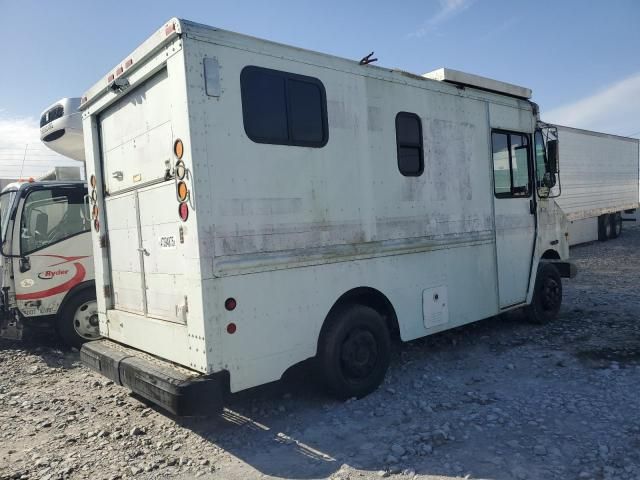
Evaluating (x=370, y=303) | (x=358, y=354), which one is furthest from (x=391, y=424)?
(x=370, y=303)

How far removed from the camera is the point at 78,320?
276 inches

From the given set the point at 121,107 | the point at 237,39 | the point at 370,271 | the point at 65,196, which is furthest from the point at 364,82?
the point at 65,196

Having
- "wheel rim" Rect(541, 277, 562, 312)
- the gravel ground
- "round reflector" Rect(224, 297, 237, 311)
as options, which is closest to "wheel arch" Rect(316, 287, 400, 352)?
the gravel ground

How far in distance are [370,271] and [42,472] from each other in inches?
120

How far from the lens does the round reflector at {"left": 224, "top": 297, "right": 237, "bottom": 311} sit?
364 centimetres

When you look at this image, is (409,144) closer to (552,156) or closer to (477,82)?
(477,82)

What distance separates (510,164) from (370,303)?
2961 millimetres

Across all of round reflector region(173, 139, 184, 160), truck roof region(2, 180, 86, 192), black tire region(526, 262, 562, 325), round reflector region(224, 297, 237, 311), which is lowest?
black tire region(526, 262, 562, 325)

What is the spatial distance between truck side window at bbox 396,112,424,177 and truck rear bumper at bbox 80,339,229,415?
2.71m

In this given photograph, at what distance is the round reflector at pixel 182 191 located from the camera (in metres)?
3.62

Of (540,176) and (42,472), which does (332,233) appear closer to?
(42,472)

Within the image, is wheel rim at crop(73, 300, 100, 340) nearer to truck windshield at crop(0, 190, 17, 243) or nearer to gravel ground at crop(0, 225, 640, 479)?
gravel ground at crop(0, 225, 640, 479)

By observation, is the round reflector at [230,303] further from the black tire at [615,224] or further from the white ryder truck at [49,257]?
the black tire at [615,224]

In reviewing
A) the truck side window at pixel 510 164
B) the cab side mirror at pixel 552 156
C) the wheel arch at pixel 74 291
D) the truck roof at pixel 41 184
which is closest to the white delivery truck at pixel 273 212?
the truck side window at pixel 510 164
